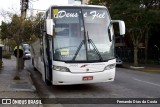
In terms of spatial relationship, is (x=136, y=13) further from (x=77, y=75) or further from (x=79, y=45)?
(x=77, y=75)

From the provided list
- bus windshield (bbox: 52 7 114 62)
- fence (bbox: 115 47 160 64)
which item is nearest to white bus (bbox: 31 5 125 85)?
bus windshield (bbox: 52 7 114 62)

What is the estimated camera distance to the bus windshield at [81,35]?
12.7 meters

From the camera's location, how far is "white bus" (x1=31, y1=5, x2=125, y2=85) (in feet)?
41.1

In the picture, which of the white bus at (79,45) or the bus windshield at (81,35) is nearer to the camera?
the white bus at (79,45)

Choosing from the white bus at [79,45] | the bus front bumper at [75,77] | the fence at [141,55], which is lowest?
the fence at [141,55]

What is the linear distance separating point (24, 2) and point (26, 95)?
35.2 feet

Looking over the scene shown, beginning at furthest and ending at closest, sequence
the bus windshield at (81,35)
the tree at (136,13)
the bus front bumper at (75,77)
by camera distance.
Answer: the tree at (136,13), the bus windshield at (81,35), the bus front bumper at (75,77)

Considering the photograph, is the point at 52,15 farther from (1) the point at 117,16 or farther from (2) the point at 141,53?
(2) the point at 141,53

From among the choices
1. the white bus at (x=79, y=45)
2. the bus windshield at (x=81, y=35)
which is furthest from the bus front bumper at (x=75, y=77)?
the bus windshield at (x=81, y=35)

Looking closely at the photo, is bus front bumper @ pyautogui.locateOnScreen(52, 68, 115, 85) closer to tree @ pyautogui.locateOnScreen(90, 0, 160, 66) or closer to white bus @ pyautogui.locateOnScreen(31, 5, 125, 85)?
white bus @ pyautogui.locateOnScreen(31, 5, 125, 85)

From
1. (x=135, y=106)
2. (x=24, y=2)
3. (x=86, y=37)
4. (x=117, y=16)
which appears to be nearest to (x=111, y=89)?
(x=86, y=37)

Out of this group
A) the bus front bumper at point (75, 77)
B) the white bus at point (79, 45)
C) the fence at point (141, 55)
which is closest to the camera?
the bus front bumper at point (75, 77)

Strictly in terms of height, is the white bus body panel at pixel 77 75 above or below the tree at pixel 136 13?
below

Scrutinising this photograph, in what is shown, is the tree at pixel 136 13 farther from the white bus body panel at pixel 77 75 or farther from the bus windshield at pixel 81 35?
the white bus body panel at pixel 77 75
